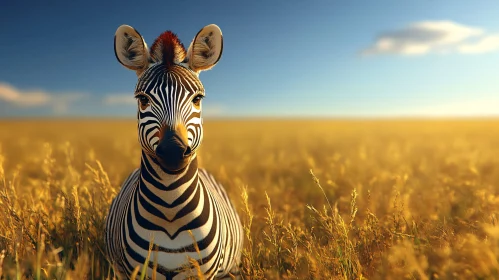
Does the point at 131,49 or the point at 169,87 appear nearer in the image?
the point at 169,87

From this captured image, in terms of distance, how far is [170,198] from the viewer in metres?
2.79

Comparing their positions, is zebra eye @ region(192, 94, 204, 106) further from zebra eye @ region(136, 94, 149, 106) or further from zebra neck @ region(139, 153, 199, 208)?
zebra neck @ region(139, 153, 199, 208)

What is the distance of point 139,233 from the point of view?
2.87 metres

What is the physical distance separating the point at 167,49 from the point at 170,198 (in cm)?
120

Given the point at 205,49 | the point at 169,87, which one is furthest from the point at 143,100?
the point at 205,49

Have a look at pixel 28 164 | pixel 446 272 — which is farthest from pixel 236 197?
pixel 28 164

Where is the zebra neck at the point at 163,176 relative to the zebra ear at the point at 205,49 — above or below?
below

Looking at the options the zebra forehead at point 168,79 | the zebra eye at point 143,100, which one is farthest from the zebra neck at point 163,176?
the zebra forehead at point 168,79

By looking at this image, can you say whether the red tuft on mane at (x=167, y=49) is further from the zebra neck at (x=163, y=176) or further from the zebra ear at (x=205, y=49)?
the zebra neck at (x=163, y=176)

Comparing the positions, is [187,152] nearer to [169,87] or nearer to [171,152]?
[171,152]

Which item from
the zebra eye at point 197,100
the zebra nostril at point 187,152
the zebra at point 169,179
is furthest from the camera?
the zebra eye at point 197,100

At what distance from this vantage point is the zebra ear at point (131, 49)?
10.1 ft

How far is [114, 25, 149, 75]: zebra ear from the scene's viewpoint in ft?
10.1

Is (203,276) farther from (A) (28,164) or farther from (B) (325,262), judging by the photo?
(A) (28,164)
